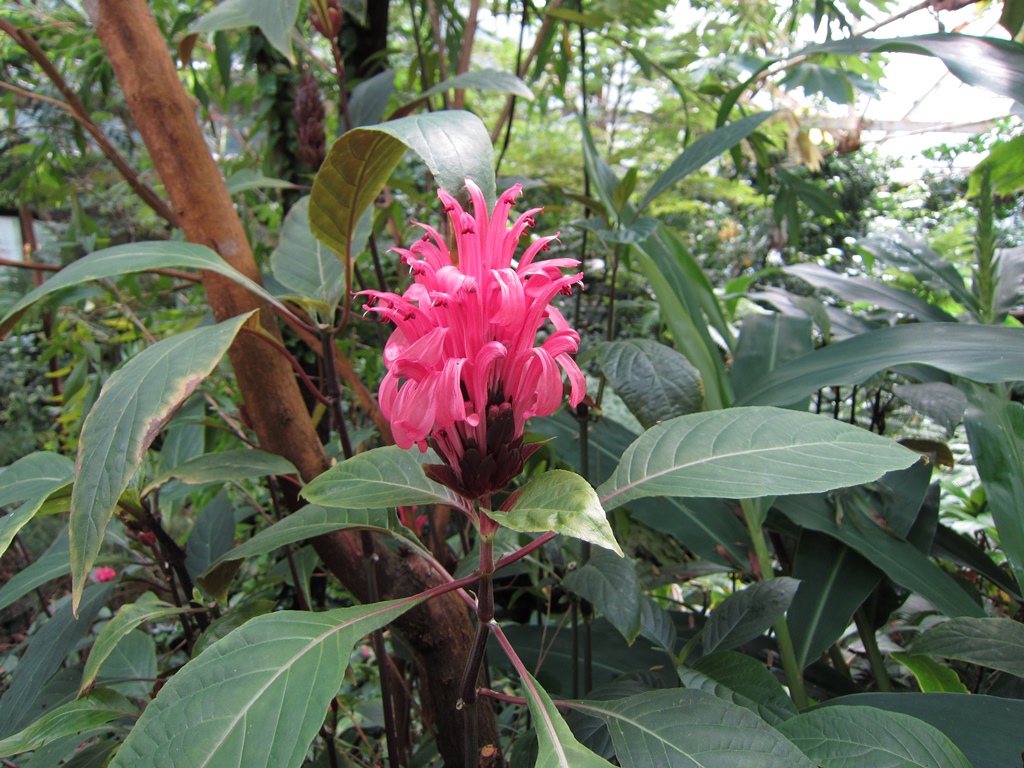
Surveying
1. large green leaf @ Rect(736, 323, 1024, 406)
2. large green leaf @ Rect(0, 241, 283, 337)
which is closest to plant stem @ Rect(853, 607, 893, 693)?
large green leaf @ Rect(736, 323, 1024, 406)

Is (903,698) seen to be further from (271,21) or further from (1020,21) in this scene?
(271,21)

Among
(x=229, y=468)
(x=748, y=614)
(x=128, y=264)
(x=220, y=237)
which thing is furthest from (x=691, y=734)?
(x=220, y=237)

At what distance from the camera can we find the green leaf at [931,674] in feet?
2.05

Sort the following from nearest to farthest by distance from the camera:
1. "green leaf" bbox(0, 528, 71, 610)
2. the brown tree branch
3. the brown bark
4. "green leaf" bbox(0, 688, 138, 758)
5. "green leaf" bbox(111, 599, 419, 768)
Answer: "green leaf" bbox(111, 599, 419, 768), "green leaf" bbox(0, 688, 138, 758), "green leaf" bbox(0, 528, 71, 610), the brown bark, the brown tree branch

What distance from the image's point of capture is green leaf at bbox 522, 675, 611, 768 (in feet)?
1.13

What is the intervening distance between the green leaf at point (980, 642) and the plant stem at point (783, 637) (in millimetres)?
133

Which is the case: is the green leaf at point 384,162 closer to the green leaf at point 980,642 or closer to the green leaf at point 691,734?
the green leaf at point 691,734

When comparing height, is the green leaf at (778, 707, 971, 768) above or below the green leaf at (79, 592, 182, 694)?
below

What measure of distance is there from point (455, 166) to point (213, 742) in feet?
1.18

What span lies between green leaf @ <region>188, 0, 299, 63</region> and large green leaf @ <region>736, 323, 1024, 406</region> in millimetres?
658

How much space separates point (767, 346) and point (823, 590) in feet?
1.26

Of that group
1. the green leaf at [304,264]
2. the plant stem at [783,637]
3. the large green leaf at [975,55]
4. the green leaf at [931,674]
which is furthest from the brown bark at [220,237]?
the large green leaf at [975,55]

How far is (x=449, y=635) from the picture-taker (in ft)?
1.96

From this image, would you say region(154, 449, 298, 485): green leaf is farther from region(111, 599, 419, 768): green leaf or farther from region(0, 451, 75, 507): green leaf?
region(111, 599, 419, 768): green leaf
